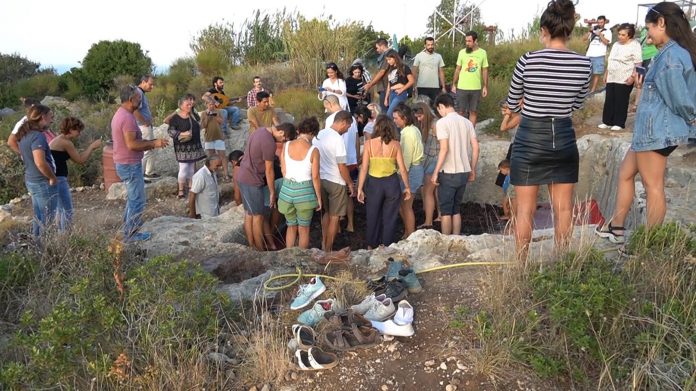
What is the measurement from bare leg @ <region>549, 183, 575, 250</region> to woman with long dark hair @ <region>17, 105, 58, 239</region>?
15.3ft

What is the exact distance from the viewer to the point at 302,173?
18.8 feet

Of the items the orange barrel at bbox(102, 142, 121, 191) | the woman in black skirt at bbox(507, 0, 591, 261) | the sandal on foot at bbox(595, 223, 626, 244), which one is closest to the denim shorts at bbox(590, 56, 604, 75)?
the sandal on foot at bbox(595, 223, 626, 244)

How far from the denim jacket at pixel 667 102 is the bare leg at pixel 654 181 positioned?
0.09 meters

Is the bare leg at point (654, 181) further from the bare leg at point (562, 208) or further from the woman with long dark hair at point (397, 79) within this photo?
the woman with long dark hair at point (397, 79)

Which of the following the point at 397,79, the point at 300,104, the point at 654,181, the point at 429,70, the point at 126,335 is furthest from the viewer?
the point at 300,104

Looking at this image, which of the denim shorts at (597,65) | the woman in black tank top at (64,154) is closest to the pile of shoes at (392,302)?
the woman in black tank top at (64,154)

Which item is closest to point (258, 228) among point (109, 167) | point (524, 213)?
point (524, 213)

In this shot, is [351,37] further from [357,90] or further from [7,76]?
[7,76]

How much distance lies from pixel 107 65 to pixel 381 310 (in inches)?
777

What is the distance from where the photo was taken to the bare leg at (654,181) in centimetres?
388

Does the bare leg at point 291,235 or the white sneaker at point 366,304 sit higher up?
the white sneaker at point 366,304

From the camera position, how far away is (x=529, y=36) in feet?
60.7

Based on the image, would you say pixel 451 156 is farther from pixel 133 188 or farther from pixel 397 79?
pixel 133 188

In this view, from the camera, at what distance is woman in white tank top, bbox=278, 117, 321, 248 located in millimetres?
5711
